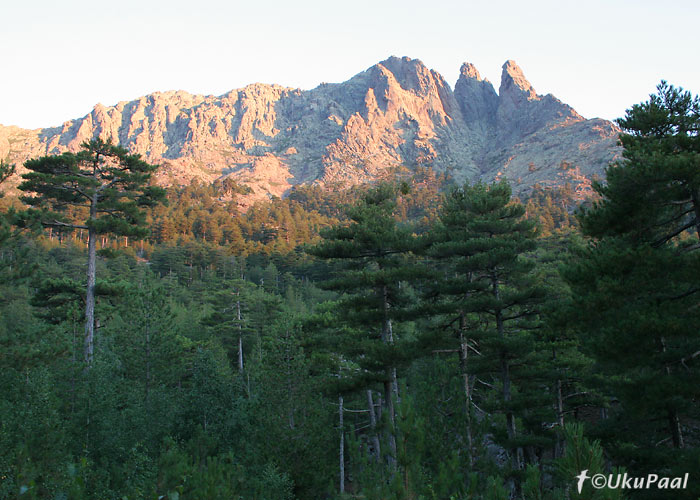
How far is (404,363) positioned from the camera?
14.7 meters

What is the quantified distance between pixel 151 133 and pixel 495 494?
21861 cm

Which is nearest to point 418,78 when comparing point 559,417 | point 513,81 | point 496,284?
point 513,81

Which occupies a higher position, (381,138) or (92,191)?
(381,138)

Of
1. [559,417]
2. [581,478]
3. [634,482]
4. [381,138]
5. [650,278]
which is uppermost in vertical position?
[381,138]

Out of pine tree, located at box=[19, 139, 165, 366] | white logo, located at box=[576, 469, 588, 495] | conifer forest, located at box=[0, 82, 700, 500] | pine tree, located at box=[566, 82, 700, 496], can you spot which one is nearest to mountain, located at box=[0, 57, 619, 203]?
pine tree, located at box=[19, 139, 165, 366]

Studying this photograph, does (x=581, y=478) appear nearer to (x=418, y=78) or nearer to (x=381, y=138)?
(x=381, y=138)

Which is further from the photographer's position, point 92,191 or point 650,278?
point 92,191

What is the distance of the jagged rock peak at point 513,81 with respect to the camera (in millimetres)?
182500

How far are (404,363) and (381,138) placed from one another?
166712 millimetres

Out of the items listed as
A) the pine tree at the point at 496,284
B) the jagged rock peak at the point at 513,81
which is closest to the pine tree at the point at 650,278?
the pine tree at the point at 496,284

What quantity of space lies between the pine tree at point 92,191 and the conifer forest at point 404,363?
116mm

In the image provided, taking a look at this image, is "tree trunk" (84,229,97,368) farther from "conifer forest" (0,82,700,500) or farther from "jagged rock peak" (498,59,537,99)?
"jagged rock peak" (498,59,537,99)

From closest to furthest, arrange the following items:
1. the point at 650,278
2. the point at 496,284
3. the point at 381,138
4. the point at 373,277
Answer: the point at 650,278 < the point at 373,277 < the point at 496,284 < the point at 381,138

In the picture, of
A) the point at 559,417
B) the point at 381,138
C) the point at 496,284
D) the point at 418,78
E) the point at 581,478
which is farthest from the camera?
the point at 418,78
